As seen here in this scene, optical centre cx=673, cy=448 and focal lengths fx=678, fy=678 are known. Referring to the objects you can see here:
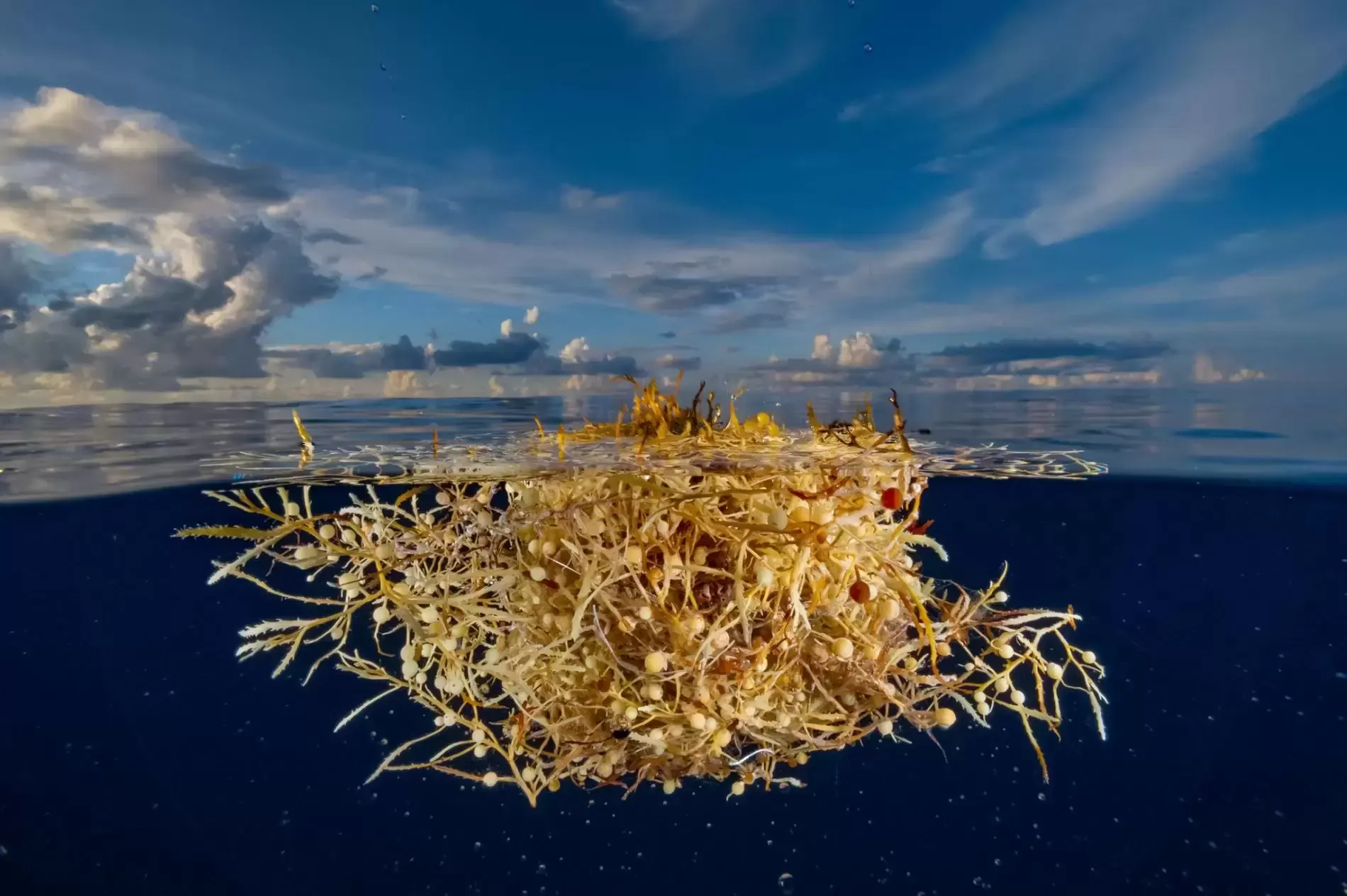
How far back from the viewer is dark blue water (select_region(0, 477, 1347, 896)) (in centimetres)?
612

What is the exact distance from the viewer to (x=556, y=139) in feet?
9.32

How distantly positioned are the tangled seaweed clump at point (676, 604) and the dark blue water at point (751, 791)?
3.18 m

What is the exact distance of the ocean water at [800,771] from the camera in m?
5.73

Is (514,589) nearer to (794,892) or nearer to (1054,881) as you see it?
(794,892)

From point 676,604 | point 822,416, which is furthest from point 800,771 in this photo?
point 676,604

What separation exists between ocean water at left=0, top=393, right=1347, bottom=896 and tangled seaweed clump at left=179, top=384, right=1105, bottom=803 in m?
2.92

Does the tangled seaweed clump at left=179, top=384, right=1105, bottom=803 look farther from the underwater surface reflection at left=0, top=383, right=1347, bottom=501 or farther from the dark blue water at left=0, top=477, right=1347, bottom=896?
the dark blue water at left=0, top=477, right=1347, bottom=896

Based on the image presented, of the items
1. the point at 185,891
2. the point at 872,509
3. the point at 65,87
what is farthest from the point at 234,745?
the point at 872,509

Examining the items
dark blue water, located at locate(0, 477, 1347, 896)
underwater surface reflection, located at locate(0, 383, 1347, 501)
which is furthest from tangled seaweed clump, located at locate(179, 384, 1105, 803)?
dark blue water, located at locate(0, 477, 1347, 896)

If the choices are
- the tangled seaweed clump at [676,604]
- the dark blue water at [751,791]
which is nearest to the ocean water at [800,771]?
the dark blue water at [751,791]

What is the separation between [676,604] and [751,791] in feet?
15.7

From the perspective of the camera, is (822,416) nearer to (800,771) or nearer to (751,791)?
(800,771)

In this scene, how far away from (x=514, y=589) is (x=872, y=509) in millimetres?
1048

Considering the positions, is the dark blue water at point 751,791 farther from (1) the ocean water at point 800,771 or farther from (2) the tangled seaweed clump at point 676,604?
(2) the tangled seaweed clump at point 676,604
